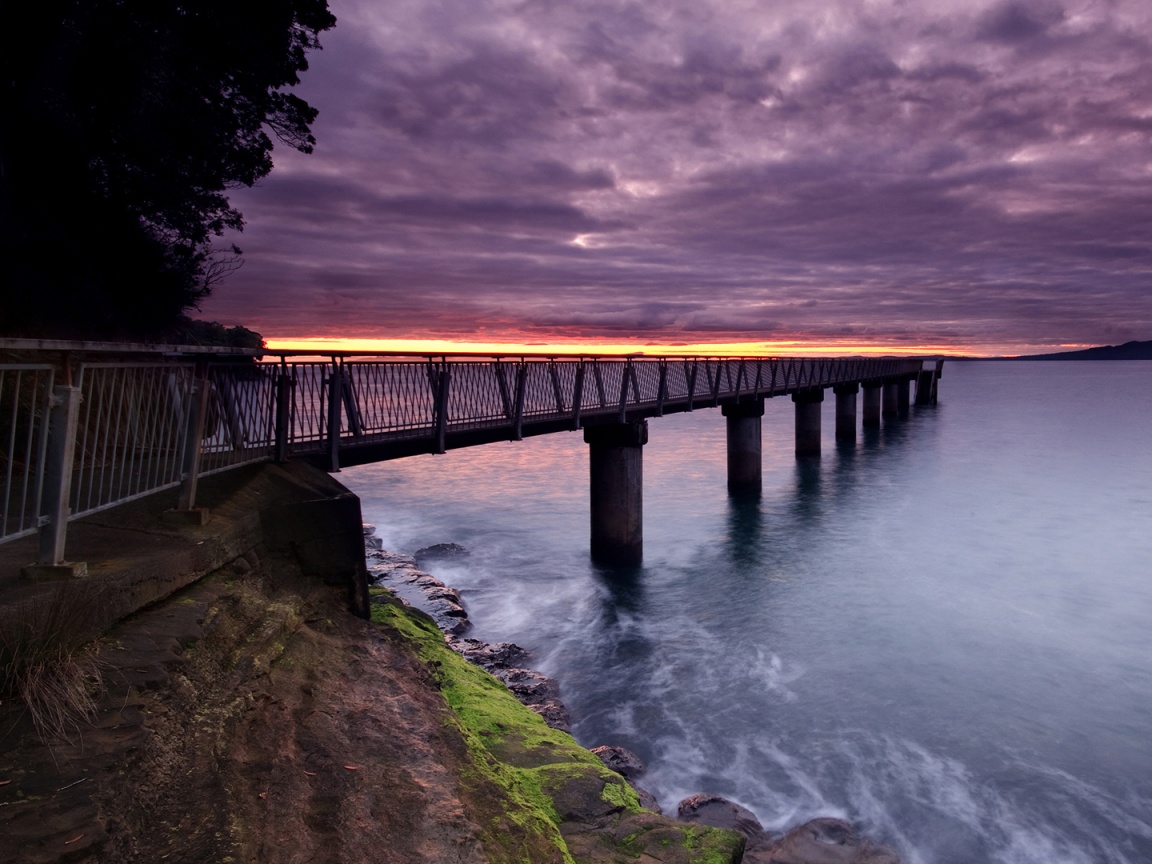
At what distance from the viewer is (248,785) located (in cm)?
371

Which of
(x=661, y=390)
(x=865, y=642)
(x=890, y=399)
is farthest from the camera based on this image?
(x=890, y=399)

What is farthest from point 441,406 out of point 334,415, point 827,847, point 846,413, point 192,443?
point 846,413

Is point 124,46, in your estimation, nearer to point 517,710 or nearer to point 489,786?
point 517,710

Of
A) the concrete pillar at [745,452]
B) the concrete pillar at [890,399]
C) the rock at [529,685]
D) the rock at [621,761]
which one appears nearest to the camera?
the rock at [621,761]

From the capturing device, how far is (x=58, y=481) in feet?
14.9

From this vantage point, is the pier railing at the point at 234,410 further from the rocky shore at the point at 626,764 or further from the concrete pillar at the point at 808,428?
the concrete pillar at the point at 808,428

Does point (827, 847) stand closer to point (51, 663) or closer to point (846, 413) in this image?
point (51, 663)

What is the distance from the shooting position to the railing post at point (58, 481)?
4500mm

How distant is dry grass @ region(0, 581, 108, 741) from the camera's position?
333 centimetres

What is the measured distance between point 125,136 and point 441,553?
14.4 meters

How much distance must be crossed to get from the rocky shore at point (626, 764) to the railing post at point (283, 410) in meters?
1.94

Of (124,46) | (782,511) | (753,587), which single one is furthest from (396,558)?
(782,511)

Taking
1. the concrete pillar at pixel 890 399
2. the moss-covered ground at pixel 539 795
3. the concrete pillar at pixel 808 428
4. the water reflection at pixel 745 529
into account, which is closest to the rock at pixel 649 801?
the moss-covered ground at pixel 539 795

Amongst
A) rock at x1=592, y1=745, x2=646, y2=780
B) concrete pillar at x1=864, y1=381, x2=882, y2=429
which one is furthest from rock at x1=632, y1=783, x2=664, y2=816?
concrete pillar at x1=864, y1=381, x2=882, y2=429
